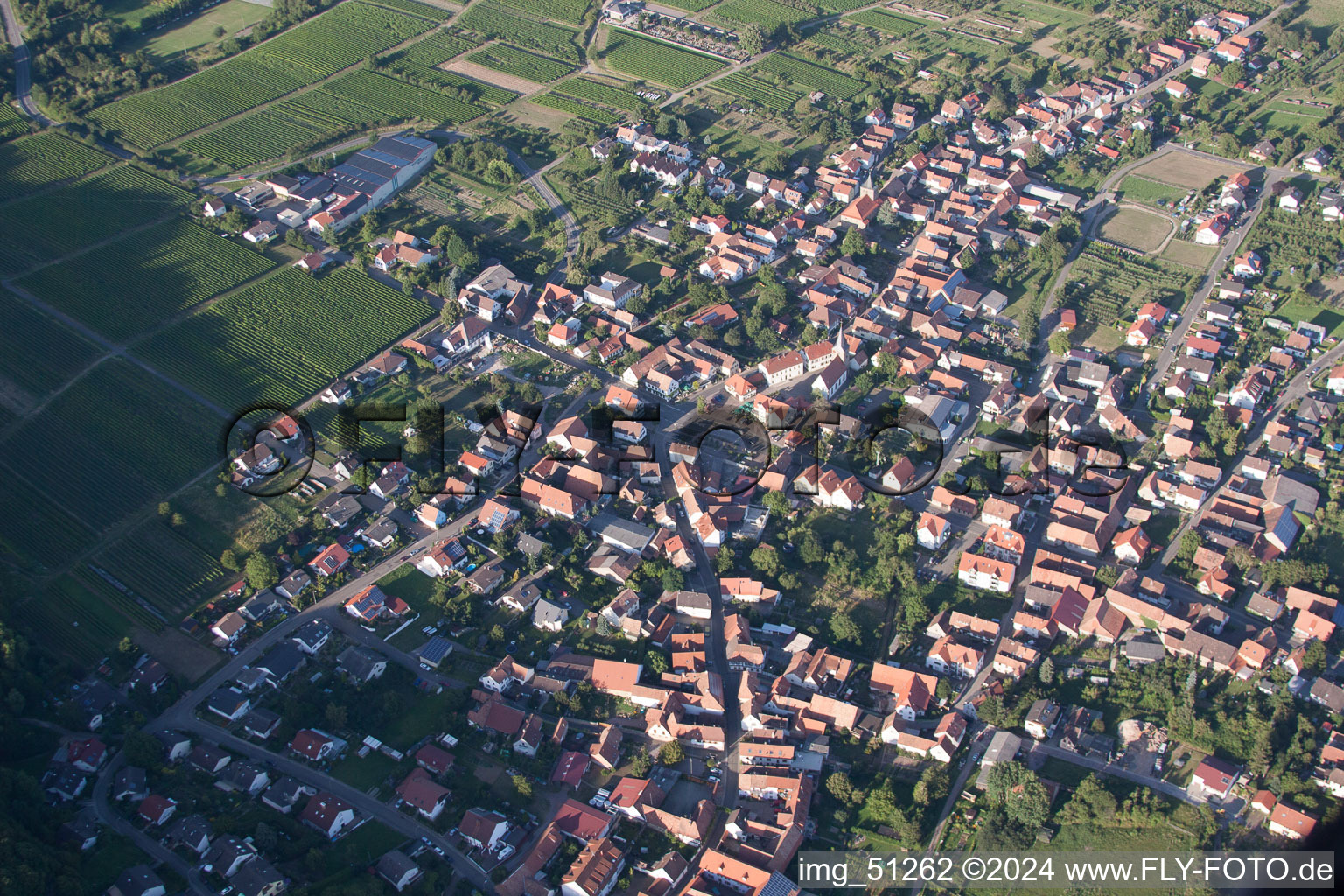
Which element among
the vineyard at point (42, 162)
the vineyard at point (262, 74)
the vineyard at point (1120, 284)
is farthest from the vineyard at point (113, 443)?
the vineyard at point (1120, 284)

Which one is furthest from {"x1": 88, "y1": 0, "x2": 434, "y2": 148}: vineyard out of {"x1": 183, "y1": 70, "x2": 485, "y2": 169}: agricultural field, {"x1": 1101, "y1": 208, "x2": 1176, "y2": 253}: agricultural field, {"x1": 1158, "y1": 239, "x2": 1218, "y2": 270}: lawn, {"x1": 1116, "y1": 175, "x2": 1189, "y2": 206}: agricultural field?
{"x1": 1158, "y1": 239, "x2": 1218, "y2": 270}: lawn

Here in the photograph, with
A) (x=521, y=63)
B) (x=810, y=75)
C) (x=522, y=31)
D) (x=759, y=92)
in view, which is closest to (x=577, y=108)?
(x=521, y=63)

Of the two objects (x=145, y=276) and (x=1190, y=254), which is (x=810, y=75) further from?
(x=145, y=276)

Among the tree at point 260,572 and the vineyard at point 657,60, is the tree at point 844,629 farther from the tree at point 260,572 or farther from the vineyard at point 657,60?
the vineyard at point 657,60

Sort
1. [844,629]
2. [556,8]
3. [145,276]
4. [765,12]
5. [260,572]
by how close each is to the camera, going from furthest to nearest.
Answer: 1. [556,8]
2. [765,12]
3. [145,276]
4. [260,572]
5. [844,629]

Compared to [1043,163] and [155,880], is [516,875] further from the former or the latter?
[1043,163]

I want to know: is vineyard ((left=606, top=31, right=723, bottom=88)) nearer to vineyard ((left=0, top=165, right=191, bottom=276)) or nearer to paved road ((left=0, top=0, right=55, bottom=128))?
vineyard ((left=0, top=165, right=191, bottom=276))
